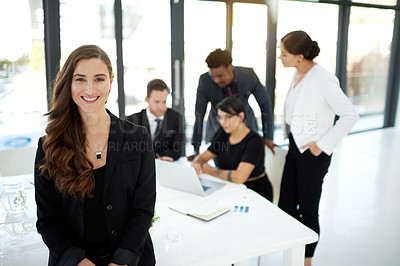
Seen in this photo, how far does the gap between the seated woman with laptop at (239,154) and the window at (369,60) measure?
495 cm

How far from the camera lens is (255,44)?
5.77 meters

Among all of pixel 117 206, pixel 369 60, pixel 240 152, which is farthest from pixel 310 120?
pixel 369 60

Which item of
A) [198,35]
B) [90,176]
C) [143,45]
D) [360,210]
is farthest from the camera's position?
[198,35]

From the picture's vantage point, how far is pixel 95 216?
1403 millimetres

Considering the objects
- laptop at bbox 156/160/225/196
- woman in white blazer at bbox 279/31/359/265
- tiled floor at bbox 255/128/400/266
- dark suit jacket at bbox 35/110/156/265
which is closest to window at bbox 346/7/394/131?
tiled floor at bbox 255/128/400/266

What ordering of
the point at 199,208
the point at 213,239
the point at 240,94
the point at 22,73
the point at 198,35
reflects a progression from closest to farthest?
1. the point at 213,239
2. the point at 199,208
3. the point at 240,94
4. the point at 22,73
5. the point at 198,35

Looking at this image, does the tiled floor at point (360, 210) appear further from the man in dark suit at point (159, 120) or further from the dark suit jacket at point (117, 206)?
the dark suit jacket at point (117, 206)

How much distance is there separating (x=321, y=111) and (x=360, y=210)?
71.6 inches

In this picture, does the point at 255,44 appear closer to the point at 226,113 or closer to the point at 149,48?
the point at 149,48

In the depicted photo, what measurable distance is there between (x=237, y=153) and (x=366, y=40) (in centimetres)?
570

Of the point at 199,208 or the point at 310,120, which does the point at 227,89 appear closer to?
the point at 310,120

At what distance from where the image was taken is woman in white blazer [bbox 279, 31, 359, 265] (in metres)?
2.56

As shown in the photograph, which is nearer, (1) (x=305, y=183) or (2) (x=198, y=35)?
(1) (x=305, y=183)

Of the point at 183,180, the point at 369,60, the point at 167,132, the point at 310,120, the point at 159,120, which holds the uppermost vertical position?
the point at 369,60
